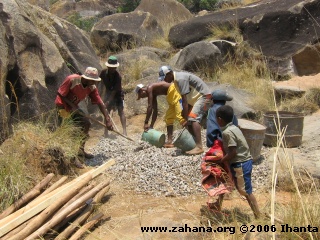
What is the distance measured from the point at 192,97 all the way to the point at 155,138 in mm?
790

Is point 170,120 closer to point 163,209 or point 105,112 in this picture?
point 105,112

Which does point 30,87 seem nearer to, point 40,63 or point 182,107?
point 40,63

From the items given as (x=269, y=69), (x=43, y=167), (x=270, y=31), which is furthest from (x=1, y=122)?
(x=270, y=31)

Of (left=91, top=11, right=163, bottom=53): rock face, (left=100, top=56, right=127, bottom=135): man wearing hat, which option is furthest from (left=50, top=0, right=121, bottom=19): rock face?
(left=100, top=56, right=127, bottom=135): man wearing hat

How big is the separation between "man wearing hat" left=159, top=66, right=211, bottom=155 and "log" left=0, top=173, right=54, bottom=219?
205cm

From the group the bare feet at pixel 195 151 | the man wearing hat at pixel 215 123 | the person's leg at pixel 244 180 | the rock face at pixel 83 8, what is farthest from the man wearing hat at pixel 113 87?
the rock face at pixel 83 8

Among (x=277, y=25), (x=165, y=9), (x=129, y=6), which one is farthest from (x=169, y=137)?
(x=129, y=6)

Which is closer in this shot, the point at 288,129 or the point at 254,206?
the point at 254,206

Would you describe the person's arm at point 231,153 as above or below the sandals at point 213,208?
above

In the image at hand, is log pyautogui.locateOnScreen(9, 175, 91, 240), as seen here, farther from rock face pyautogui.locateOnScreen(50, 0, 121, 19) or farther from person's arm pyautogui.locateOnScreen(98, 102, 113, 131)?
rock face pyautogui.locateOnScreen(50, 0, 121, 19)

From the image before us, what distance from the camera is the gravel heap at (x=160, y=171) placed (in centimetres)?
563

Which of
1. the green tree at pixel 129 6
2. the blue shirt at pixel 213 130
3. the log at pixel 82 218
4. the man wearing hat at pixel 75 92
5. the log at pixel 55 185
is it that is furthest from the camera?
the green tree at pixel 129 6

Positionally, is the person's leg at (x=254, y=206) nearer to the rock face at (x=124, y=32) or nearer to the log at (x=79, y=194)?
the log at (x=79, y=194)

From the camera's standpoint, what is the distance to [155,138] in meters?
6.79
